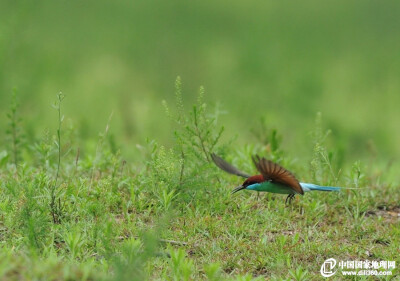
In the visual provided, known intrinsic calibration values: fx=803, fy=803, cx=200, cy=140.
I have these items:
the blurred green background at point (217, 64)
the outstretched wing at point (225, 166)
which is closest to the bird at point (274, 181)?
the outstretched wing at point (225, 166)

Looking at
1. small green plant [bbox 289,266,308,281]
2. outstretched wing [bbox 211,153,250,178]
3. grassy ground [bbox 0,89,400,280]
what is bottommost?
small green plant [bbox 289,266,308,281]

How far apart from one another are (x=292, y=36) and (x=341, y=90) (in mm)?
1413

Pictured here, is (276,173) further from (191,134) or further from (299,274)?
(191,134)

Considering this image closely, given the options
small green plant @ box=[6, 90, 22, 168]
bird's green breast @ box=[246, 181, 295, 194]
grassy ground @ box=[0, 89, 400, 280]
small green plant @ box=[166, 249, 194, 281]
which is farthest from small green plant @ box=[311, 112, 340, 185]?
small green plant @ box=[6, 90, 22, 168]

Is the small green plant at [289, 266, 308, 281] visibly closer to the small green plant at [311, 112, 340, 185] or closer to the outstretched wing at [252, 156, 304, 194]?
the outstretched wing at [252, 156, 304, 194]

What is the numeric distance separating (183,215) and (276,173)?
0.75 m

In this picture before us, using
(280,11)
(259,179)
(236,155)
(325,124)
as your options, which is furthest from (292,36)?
(259,179)

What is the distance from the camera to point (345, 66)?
1066 cm

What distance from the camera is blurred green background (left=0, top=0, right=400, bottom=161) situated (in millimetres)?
8930

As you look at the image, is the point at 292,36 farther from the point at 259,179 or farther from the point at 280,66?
the point at 259,179

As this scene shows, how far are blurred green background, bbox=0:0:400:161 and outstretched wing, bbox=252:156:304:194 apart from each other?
Result: 2.64m

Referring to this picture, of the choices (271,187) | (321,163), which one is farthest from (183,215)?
(321,163)

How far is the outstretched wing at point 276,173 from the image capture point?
520 cm

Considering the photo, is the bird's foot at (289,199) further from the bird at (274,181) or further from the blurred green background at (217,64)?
the blurred green background at (217,64)
